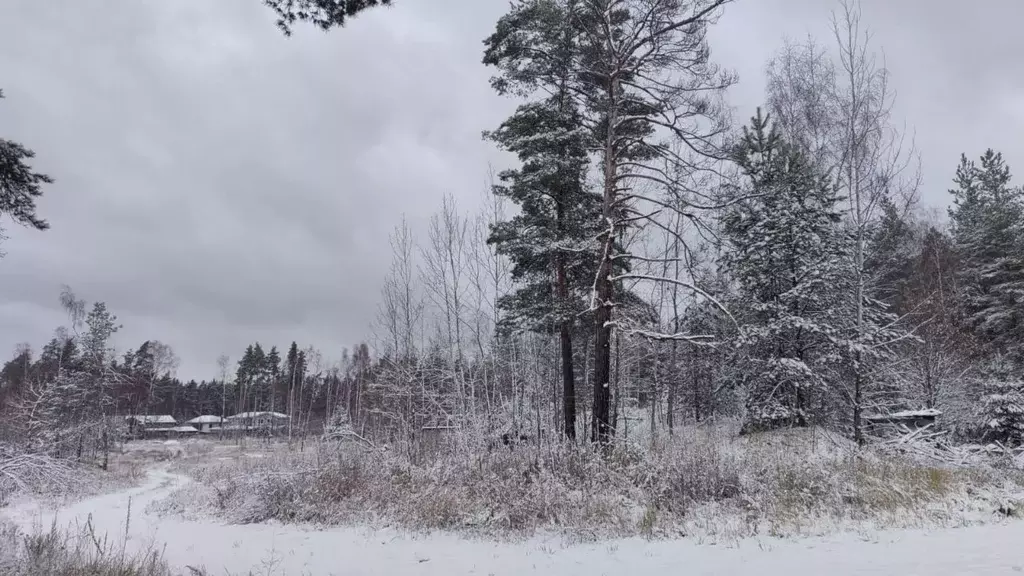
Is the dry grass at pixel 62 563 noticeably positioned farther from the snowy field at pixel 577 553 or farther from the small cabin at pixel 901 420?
the small cabin at pixel 901 420

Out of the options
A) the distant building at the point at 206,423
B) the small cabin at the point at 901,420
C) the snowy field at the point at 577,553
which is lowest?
the distant building at the point at 206,423

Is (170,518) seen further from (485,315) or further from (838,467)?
(838,467)

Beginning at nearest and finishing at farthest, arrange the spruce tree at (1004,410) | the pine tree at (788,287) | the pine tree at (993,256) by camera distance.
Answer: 1. the spruce tree at (1004,410)
2. the pine tree at (788,287)
3. the pine tree at (993,256)

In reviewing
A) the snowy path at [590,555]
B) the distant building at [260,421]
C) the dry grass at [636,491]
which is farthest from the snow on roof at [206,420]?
the snowy path at [590,555]

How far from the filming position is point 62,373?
2916cm

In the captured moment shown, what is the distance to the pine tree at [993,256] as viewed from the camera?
71.6 ft

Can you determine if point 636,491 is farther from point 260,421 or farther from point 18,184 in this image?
point 260,421

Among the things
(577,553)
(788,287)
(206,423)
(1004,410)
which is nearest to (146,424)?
(206,423)

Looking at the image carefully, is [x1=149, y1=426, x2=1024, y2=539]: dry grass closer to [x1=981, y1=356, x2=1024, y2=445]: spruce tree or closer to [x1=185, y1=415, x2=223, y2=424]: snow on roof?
[x1=981, y1=356, x2=1024, y2=445]: spruce tree

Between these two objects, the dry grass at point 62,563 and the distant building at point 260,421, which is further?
the distant building at point 260,421

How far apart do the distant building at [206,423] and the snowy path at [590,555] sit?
239 ft

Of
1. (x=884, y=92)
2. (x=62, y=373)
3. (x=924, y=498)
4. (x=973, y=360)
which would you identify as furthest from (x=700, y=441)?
(x=62, y=373)

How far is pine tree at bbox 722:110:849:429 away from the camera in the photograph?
589 inches

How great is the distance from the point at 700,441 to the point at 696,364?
1389 centimetres
